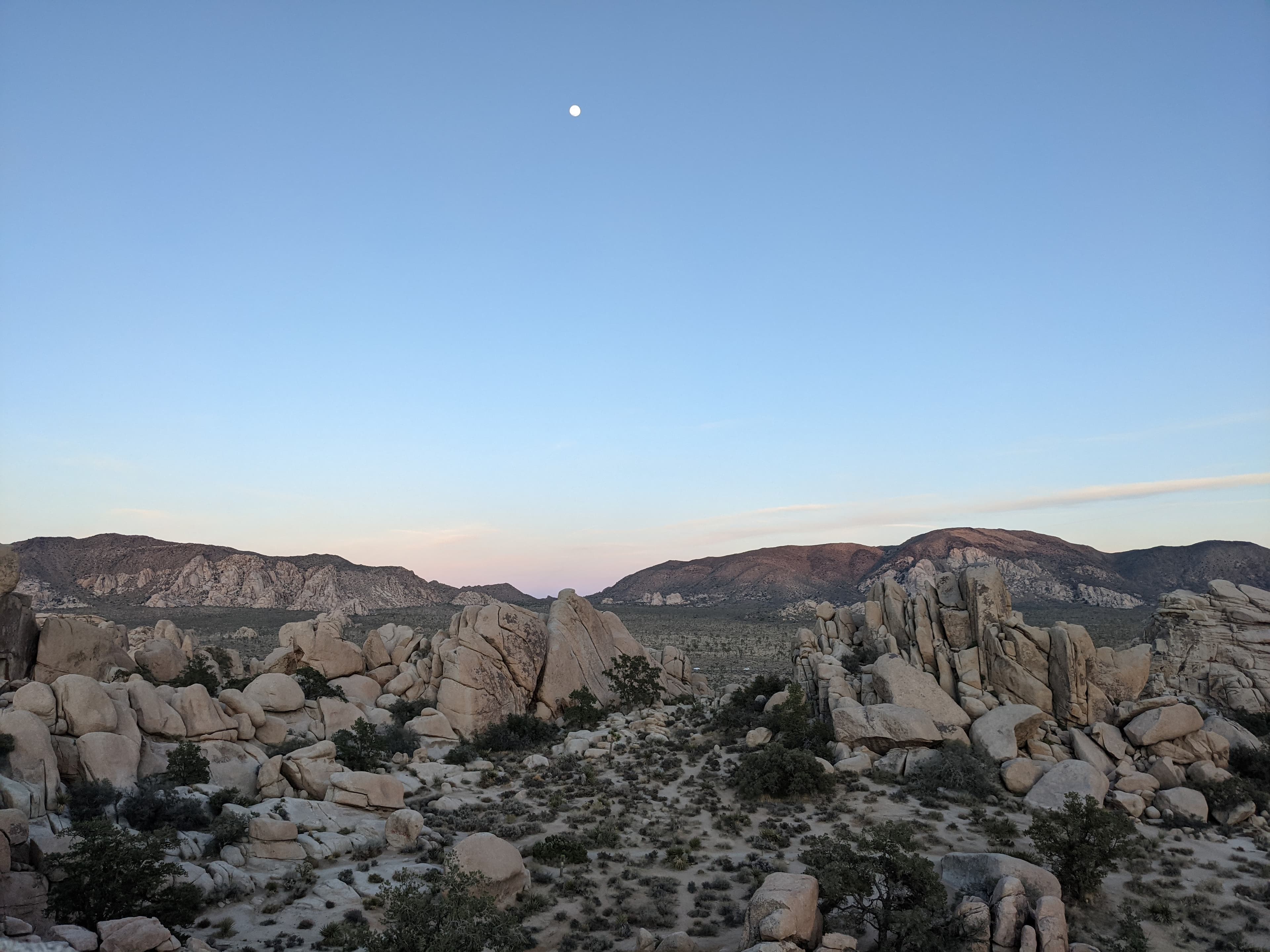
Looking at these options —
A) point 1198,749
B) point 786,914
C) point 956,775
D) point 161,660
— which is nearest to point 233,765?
point 161,660

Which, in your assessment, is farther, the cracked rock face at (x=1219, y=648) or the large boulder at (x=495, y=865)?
the cracked rock face at (x=1219, y=648)

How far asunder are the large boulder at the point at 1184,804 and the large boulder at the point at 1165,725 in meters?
3.47

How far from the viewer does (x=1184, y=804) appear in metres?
24.5

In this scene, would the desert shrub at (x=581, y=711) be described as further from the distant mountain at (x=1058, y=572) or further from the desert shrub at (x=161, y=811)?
the distant mountain at (x=1058, y=572)

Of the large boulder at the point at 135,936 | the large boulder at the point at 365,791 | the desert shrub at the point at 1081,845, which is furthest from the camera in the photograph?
the large boulder at the point at 365,791

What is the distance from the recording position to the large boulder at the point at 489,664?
39062mm

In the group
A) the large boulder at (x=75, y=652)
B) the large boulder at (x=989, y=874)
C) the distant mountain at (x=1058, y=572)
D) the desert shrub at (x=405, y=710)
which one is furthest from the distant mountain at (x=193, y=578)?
the large boulder at (x=989, y=874)

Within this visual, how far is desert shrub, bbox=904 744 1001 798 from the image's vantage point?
26.2 m

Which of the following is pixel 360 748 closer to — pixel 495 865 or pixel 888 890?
pixel 495 865

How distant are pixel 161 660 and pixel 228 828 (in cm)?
2162

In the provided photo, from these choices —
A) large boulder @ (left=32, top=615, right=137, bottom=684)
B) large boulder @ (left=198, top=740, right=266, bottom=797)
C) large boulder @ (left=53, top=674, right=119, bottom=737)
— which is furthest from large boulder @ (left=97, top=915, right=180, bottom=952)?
large boulder @ (left=32, top=615, right=137, bottom=684)

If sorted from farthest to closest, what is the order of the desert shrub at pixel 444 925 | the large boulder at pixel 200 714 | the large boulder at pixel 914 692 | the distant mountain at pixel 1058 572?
1. the distant mountain at pixel 1058 572
2. the large boulder at pixel 914 692
3. the large boulder at pixel 200 714
4. the desert shrub at pixel 444 925

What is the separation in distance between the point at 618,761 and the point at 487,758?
22.5 feet

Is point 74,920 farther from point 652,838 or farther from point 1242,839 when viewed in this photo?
point 1242,839
